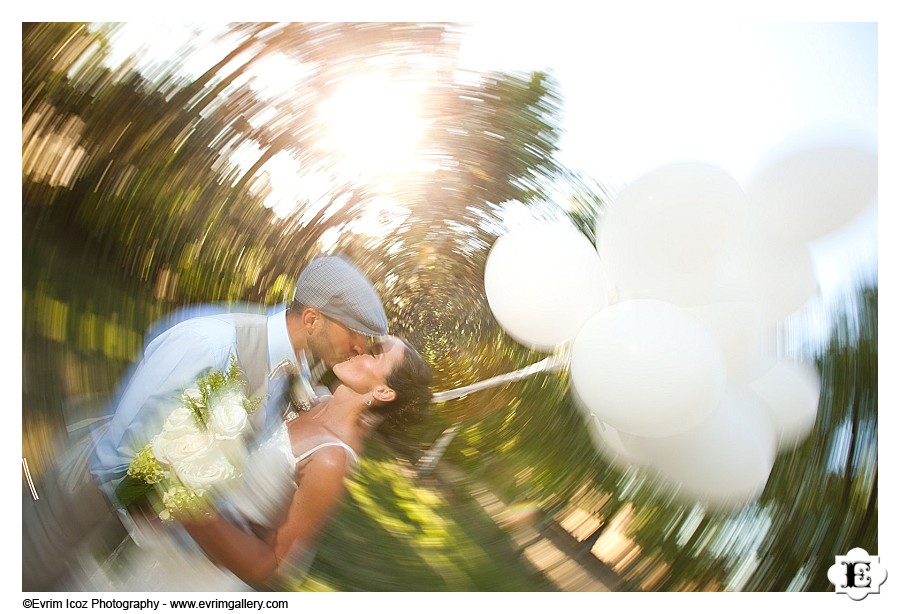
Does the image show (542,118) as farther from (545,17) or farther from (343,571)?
(343,571)

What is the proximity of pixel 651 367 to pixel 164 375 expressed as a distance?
1.27 metres

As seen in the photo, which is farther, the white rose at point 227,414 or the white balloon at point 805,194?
the white rose at point 227,414

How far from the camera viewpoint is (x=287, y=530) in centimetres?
188

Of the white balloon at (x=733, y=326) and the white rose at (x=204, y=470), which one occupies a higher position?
the white balloon at (x=733, y=326)

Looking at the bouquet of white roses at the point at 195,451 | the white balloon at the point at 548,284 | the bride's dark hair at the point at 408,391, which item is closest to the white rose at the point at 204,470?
the bouquet of white roses at the point at 195,451

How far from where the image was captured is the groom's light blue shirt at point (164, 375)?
1.87 meters

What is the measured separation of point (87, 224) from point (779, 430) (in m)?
1.94

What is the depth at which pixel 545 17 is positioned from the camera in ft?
6.11

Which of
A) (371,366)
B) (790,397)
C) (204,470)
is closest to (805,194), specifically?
(790,397)

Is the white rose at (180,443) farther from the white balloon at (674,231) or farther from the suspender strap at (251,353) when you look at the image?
the white balloon at (674,231)

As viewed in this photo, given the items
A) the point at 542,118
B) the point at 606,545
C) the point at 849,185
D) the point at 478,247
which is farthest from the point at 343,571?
the point at 849,185

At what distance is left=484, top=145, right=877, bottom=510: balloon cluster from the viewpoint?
1.63 meters

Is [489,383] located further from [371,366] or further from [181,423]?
[181,423]
